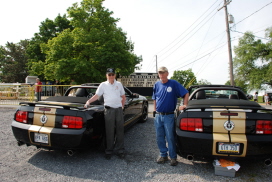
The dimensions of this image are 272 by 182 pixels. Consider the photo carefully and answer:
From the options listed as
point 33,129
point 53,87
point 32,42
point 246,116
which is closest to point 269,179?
point 246,116

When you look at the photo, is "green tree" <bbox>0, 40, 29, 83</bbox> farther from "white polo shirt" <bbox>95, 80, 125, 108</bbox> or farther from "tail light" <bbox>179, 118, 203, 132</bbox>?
"tail light" <bbox>179, 118, 203, 132</bbox>

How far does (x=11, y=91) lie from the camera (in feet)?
39.6

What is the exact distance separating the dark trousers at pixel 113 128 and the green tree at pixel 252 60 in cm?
3720

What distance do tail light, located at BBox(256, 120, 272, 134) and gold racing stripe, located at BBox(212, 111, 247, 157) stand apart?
20cm

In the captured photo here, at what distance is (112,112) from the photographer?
11.0 ft

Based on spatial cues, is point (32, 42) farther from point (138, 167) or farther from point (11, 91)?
point (138, 167)

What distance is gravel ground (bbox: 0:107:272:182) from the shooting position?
8.75 feet

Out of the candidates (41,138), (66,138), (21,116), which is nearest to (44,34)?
(21,116)

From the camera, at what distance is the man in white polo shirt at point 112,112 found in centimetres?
336

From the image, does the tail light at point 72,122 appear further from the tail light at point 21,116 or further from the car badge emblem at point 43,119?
the tail light at point 21,116

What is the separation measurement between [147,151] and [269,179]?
6.74 feet

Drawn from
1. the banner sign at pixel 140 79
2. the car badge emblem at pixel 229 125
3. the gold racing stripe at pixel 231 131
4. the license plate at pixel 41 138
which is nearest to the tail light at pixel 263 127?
the gold racing stripe at pixel 231 131

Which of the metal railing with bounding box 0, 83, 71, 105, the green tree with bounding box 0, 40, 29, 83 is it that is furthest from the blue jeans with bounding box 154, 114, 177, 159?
the green tree with bounding box 0, 40, 29, 83

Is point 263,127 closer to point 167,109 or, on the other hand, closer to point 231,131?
point 231,131
